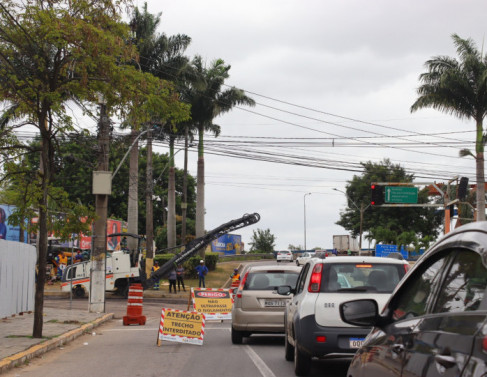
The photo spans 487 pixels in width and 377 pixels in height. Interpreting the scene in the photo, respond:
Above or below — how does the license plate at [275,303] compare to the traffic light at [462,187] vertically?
below

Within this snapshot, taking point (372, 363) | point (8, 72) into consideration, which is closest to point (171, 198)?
point (8, 72)

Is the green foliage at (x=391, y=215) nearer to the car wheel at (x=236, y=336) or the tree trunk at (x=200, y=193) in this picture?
the tree trunk at (x=200, y=193)

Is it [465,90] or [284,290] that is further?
[465,90]

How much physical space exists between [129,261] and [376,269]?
28420 mm

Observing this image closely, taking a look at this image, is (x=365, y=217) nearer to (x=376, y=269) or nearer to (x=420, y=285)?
(x=376, y=269)

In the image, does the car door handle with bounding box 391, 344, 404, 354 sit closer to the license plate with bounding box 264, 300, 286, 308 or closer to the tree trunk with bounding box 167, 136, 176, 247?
the license plate with bounding box 264, 300, 286, 308

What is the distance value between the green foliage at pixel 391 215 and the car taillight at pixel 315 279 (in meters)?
61.2

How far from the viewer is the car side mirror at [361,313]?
4.10 metres

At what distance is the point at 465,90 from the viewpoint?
36.4 m

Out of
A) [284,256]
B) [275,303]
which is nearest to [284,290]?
[275,303]

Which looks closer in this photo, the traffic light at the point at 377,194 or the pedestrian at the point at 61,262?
A: the traffic light at the point at 377,194

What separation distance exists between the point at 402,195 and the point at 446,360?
4557 centimetres

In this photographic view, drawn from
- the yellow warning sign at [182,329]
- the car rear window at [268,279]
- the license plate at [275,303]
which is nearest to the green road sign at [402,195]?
the car rear window at [268,279]

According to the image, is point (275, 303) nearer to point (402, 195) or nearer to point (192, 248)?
point (192, 248)
